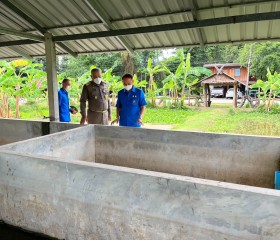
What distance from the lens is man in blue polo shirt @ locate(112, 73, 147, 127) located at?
13.9 feet

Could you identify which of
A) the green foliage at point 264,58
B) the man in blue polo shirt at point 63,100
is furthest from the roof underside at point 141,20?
the green foliage at point 264,58

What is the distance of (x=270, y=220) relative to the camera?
1.55 m

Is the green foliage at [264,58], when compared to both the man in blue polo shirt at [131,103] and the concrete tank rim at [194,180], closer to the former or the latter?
the man in blue polo shirt at [131,103]

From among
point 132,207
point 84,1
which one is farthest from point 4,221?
point 84,1

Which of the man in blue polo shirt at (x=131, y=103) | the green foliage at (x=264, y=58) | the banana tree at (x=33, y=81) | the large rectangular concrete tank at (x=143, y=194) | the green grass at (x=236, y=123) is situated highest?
the green foliage at (x=264, y=58)

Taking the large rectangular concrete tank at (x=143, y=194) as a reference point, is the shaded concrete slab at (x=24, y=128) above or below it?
above

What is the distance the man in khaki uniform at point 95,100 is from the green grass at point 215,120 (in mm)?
5755

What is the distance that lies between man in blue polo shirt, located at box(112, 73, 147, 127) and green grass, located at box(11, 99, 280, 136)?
5917 millimetres

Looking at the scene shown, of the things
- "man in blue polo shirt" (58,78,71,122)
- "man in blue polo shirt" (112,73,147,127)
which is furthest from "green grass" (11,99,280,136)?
"man in blue polo shirt" (112,73,147,127)

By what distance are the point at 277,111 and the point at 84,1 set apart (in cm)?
1151

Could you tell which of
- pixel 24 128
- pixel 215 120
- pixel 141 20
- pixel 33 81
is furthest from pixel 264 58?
pixel 24 128

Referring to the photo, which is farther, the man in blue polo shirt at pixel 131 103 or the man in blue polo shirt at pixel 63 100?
the man in blue polo shirt at pixel 63 100

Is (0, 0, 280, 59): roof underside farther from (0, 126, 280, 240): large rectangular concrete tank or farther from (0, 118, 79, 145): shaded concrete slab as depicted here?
(0, 126, 280, 240): large rectangular concrete tank

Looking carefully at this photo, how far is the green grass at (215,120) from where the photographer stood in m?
9.95
